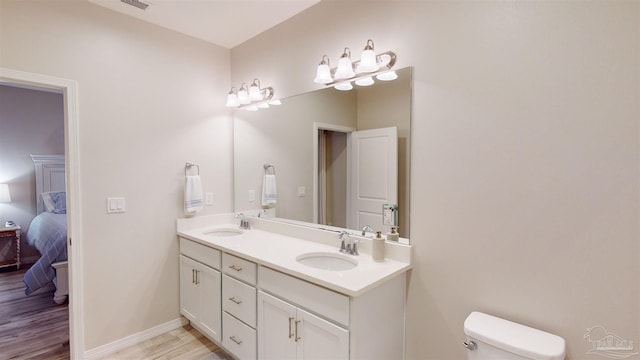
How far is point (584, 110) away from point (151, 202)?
282 cm

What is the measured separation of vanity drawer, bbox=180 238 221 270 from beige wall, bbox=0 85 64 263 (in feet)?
11.9

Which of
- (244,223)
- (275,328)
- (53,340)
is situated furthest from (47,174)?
(275,328)

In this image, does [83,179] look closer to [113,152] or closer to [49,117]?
[113,152]

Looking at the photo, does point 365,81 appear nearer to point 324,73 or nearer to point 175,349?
point 324,73

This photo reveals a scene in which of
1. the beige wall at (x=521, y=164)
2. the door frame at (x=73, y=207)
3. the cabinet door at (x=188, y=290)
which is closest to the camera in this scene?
the beige wall at (x=521, y=164)

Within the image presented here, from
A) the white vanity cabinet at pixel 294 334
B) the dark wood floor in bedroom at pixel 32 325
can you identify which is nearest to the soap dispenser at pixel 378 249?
the white vanity cabinet at pixel 294 334

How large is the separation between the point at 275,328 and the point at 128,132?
1856mm

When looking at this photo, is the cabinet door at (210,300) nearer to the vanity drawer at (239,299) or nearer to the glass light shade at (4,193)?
the vanity drawer at (239,299)

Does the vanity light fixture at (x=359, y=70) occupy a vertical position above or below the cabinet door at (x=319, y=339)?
above

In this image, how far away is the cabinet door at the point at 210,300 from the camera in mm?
2201

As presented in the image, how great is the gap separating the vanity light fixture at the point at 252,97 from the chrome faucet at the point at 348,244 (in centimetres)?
129

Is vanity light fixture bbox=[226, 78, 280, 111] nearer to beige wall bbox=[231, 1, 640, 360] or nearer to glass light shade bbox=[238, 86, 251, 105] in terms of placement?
glass light shade bbox=[238, 86, 251, 105]

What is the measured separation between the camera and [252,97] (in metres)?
2.69

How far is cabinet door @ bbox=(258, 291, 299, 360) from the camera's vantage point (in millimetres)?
1675
